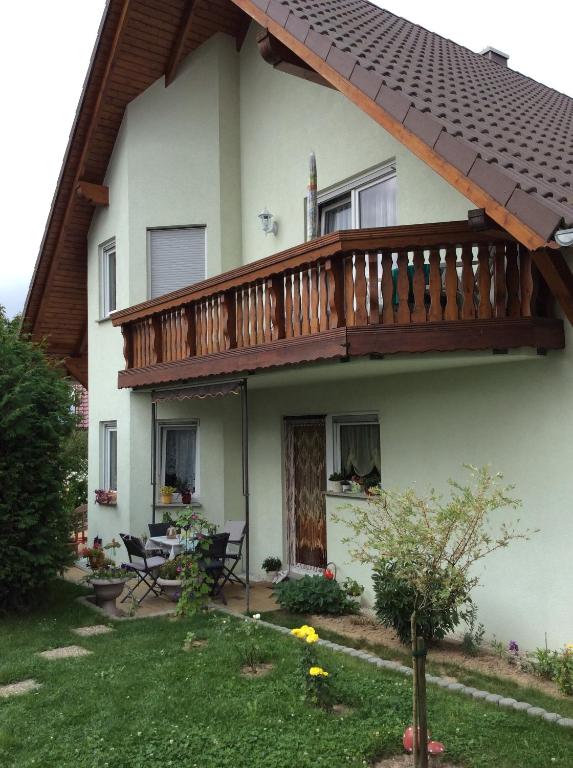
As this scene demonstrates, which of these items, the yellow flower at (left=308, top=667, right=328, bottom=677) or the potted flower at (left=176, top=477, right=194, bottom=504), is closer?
the yellow flower at (left=308, top=667, right=328, bottom=677)

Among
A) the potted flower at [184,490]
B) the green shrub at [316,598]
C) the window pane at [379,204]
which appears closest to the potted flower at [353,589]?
the green shrub at [316,598]

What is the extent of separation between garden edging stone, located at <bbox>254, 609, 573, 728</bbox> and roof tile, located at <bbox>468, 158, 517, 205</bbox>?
405 cm

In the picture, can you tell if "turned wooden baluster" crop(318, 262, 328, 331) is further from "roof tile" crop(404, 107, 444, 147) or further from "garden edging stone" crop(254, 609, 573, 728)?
"garden edging stone" crop(254, 609, 573, 728)

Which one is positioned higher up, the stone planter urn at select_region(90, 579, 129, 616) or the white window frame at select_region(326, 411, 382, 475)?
the white window frame at select_region(326, 411, 382, 475)

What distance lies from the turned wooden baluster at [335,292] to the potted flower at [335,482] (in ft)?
11.0

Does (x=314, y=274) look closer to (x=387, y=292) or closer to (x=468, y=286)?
(x=387, y=292)

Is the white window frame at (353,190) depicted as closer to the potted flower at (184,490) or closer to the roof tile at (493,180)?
the roof tile at (493,180)

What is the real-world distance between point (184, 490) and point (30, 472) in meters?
3.30

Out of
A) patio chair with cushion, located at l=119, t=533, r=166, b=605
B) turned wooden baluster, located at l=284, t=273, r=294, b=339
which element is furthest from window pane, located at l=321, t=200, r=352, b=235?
patio chair with cushion, located at l=119, t=533, r=166, b=605

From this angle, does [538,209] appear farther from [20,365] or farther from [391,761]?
[20,365]

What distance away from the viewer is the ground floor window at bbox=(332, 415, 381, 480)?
960 cm

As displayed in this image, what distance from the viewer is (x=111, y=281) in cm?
1377

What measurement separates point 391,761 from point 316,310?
4.23 metres

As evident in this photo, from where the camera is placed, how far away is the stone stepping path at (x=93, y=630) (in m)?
8.27
